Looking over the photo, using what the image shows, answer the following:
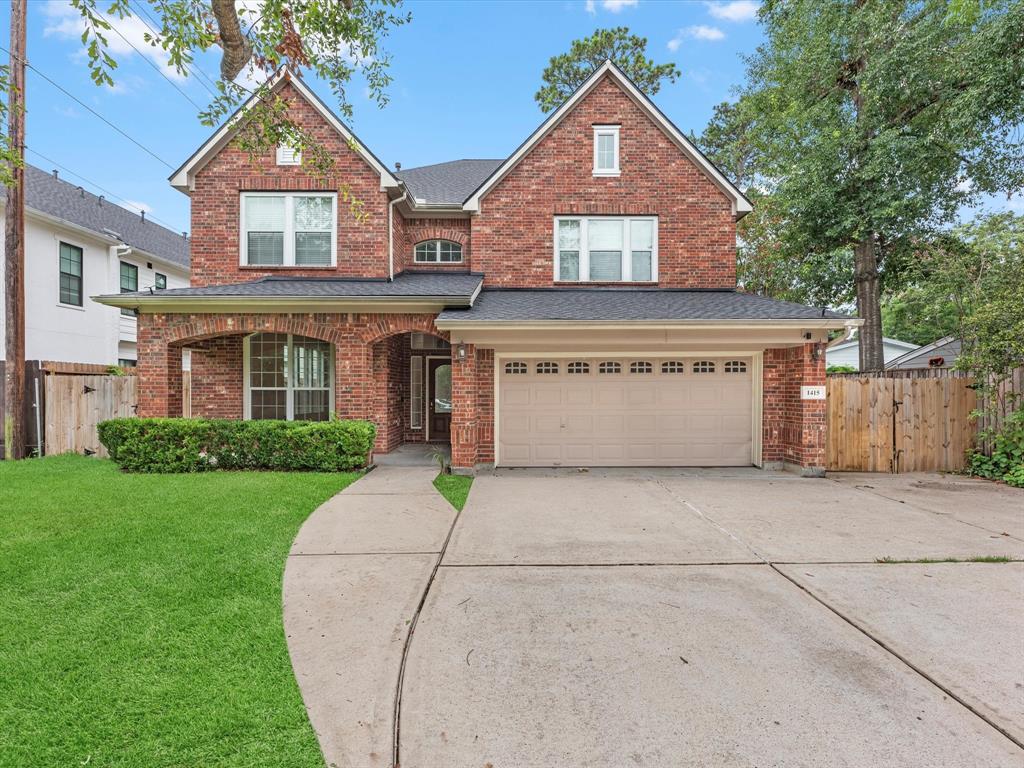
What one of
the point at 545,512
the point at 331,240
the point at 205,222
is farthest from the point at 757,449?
the point at 205,222

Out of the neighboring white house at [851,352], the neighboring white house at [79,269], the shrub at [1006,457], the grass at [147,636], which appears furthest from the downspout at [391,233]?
the neighboring white house at [851,352]

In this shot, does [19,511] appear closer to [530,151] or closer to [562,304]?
[562,304]

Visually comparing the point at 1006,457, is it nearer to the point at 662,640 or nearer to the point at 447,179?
the point at 662,640

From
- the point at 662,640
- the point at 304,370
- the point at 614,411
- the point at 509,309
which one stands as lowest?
the point at 662,640

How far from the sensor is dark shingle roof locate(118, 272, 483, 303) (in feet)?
29.5

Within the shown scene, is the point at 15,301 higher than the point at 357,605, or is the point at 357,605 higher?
the point at 15,301

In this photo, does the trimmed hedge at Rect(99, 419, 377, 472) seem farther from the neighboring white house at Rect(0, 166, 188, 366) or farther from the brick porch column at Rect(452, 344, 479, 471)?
the neighboring white house at Rect(0, 166, 188, 366)

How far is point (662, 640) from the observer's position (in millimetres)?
3414

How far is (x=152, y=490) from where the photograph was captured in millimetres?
7258

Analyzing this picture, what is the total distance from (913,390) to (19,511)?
14.3 m

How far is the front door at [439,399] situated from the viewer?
12422mm

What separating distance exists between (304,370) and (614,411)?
6.77 m

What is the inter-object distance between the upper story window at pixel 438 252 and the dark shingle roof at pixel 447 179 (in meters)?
1.05

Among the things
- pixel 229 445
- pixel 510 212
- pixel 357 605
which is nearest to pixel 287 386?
pixel 229 445
